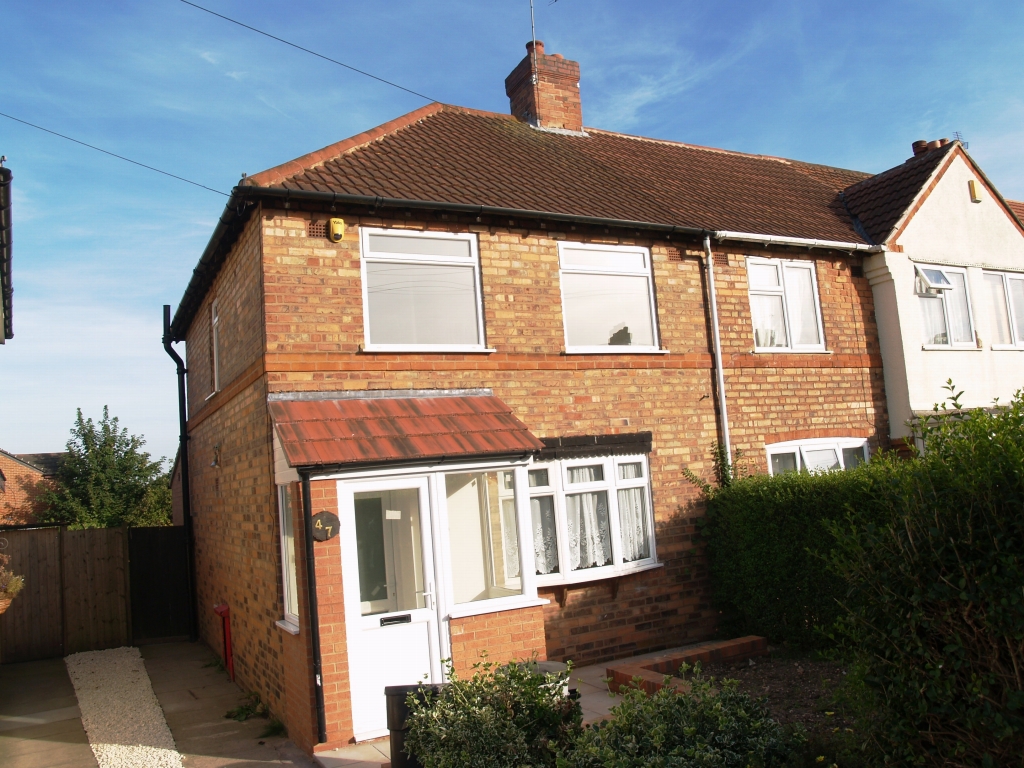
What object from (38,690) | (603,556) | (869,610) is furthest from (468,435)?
(38,690)

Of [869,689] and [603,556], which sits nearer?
[869,689]

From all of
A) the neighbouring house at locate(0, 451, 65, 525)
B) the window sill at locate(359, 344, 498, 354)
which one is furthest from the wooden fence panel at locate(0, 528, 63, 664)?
the neighbouring house at locate(0, 451, 65, 525)

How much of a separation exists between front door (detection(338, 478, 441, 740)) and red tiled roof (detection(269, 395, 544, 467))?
0.40m

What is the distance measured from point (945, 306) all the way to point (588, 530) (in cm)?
730

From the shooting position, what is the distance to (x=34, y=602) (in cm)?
1249

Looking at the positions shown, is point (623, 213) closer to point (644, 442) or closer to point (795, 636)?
point (644, 442)

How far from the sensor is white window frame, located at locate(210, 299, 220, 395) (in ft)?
35.1

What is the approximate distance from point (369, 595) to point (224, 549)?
448cm

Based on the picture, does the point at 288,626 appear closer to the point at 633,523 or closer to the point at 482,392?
the point at 482,392

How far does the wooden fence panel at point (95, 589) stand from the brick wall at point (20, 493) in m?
13.1

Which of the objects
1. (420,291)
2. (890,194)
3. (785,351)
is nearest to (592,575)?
(420,291)

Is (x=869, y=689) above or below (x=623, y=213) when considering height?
below

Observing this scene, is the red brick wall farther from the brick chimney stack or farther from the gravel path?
the brick chimney stack

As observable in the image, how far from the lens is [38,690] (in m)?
10.2
